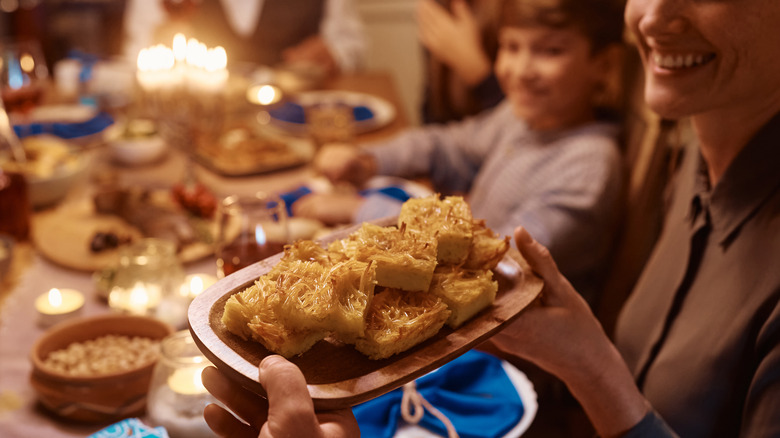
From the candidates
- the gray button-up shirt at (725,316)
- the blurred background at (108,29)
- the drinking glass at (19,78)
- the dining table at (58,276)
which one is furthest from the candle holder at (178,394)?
the blurred background at (108,29)

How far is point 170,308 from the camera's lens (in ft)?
4.87

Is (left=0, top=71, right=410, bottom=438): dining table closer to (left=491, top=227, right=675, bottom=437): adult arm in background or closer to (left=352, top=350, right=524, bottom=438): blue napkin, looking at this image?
(left=352, top=350, right=524, bottom=438): blue napkin

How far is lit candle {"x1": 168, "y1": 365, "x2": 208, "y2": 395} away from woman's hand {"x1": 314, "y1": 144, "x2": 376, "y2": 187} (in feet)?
4.26

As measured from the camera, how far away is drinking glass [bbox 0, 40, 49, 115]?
233 centimetres

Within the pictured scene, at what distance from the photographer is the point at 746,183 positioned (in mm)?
1255

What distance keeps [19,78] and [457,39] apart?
6.84ft

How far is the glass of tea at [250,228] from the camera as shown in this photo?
57.6 inches

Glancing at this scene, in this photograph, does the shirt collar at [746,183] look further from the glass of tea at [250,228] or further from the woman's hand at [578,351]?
the glass of tea at [250,228]

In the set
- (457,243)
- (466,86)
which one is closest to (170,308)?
(457,243)

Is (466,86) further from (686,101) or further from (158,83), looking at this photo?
(686,101)

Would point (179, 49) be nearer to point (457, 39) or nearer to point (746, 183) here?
point (457, 39)

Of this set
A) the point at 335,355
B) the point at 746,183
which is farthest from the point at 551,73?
the point at 335,355

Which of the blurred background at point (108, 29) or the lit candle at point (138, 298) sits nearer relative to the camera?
the lit candle at point (138, 298)

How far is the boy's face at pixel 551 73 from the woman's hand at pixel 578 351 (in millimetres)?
1244
